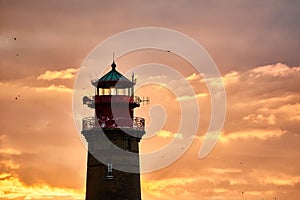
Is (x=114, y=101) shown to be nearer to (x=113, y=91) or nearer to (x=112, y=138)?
(x=113, y=91)

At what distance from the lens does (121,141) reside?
55844 mm

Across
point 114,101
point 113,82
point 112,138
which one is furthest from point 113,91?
point 112,138

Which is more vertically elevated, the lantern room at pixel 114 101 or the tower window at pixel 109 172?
the lantern room at pixel 114 101

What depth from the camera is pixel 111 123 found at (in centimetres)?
5581

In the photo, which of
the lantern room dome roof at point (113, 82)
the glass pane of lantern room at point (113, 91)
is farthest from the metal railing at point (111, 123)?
the lantern room dome roof at point (113, 82)

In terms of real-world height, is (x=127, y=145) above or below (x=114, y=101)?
below

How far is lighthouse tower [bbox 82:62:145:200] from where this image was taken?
5556 centimetres

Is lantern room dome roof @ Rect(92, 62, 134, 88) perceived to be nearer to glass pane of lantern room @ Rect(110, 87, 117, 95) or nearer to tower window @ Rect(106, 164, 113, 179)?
glass pane of lantern room @ Rect(110, 87, 117, 95)

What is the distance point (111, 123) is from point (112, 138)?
30.5 inches

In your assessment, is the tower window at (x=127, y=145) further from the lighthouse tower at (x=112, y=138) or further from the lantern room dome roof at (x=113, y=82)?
the lantern room dome roof at (x=113, y=82)

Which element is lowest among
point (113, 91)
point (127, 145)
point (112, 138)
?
point (127, 145)

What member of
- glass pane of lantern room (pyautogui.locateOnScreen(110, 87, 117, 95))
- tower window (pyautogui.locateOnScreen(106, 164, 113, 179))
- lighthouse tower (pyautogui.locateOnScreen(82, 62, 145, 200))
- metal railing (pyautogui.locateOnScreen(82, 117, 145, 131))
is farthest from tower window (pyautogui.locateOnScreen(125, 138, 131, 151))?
glass pane of lantern room (pyautogui.locateOnScreen(110, 87, 117, 95))

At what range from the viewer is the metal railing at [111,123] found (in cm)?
5584

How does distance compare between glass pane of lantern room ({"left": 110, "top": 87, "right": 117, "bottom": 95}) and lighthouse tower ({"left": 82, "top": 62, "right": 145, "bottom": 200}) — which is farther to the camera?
glass pane of lantern room ({"left": 110, "top": 87, "right": 117, "bottom": 95})
